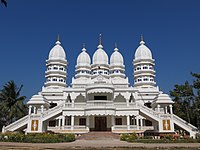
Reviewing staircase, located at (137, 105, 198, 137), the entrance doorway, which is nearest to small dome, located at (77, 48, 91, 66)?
the entrance doorway

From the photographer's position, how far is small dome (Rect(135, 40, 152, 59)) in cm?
5104

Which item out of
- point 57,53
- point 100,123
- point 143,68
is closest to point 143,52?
point 143,68

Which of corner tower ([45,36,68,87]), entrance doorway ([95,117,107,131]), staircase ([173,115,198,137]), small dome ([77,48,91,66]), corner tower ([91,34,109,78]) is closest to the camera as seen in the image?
staircase ([173,115,198,137])

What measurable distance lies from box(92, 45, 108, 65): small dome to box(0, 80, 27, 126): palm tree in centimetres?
1804

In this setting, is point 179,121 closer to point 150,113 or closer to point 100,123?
point 150,113

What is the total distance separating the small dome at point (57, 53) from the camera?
52469 mm

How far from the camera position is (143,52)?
51.7 meters

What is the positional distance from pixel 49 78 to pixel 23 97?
9.42 m

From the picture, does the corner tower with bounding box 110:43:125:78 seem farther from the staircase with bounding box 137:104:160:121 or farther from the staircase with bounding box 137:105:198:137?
the staircase with bounding box 137:105:198:137

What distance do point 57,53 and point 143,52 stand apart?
20.2 meters

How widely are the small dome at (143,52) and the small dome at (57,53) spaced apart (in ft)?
58.1

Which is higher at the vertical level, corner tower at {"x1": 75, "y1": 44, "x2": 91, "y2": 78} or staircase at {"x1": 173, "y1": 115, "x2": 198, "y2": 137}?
corner tower at {"x1": 75, "y1": 44, "x2": 91, "y2": 78}

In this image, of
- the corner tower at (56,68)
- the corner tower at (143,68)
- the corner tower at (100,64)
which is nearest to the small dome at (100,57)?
the corner tower at (100,64)

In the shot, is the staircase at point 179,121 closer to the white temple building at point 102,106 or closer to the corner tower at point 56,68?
the white temple building at point 102,106
